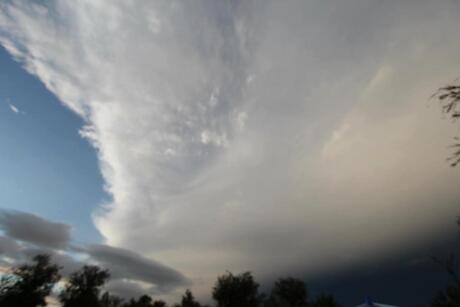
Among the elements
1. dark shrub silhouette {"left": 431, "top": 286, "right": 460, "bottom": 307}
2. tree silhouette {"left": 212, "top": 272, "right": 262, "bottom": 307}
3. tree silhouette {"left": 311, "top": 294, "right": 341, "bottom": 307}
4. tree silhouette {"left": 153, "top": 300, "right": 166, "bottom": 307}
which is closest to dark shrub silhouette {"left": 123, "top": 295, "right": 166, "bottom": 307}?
tree silhouette {"left": 153, "top": 300, "right": 166, "bottom": 307}

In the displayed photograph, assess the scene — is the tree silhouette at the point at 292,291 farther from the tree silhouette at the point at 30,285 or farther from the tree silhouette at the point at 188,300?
the tree silhouette at the point at 30,285

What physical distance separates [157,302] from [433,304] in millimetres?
75636

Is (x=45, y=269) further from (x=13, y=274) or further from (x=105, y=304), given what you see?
(x=105, y=304)

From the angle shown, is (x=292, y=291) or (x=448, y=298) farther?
(x=292, y=291)

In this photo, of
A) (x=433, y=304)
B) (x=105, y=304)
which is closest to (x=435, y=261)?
(x=433, y=304)

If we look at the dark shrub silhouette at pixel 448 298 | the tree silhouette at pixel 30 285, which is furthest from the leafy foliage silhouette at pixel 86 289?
the dark shrub silhouette at pixel 448 298

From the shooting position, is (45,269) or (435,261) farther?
(45,269)

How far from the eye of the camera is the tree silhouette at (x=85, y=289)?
56.1 meters

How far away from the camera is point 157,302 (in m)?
84.4

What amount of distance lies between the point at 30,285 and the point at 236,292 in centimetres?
4137

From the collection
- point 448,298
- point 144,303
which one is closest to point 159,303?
point 144,303

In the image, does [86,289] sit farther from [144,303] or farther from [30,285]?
[144,303]

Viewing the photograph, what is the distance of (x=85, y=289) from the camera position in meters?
58.5

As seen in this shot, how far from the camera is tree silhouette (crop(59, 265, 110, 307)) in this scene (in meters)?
56.1
